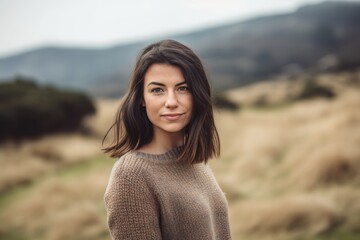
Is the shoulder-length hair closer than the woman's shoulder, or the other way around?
the woman's shoulder

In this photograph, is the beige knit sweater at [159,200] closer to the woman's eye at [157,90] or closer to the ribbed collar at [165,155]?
the ribbed collar at [165,155]

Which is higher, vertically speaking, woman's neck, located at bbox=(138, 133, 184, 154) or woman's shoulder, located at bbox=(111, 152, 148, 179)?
woman's neck, located at bbox=(138, 133, 184, 154)

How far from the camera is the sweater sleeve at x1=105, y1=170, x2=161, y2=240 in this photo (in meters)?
1.44

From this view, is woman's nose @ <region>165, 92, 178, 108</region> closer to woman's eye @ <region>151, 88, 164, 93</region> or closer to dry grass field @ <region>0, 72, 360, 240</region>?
woman's eye @ <region>151, 88, 164, 93</region>

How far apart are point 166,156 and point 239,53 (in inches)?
2575

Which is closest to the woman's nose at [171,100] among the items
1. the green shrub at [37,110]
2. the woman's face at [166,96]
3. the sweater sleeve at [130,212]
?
the woman's face at [166,96]

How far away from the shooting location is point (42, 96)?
44.2 feet

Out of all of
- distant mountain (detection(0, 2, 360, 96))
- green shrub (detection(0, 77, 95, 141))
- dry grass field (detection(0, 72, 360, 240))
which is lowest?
dry grass field (detection(0, 72, 360, 240))

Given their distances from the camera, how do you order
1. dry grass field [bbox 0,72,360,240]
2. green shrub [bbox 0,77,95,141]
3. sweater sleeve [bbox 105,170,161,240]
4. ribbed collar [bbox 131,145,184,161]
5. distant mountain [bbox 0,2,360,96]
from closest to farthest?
sweater sleeve [bbox 105,170,161,240] → ribbed collar [bbox 131,145,184,161] → dry grass field [bbox 0,72,360,240] → green shrub [bbox 0,77,95,141] → distant mountain [bbox 0,2,360,96]

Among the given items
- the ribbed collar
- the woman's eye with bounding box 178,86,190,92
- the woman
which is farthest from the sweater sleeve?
the woman's eye with bounding box 178,86,190,92

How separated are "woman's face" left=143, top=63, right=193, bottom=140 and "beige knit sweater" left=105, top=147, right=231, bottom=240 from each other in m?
0.14

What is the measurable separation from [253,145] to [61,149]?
501 centimetres

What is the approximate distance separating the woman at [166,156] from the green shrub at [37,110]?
33.8 feet

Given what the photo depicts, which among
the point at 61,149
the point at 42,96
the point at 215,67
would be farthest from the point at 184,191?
the point at 215,67
